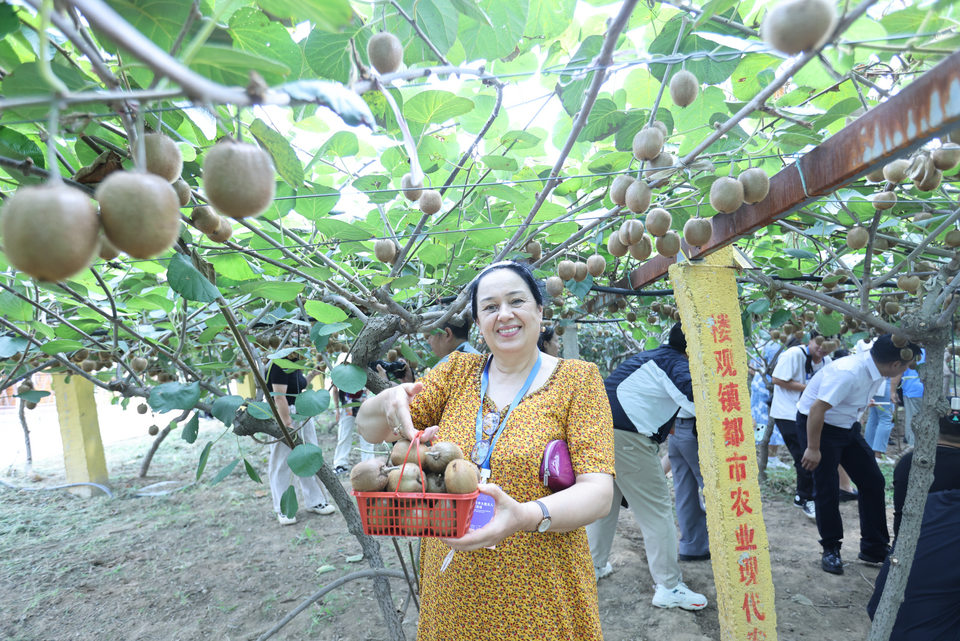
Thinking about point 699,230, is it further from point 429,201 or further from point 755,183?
point 429,201

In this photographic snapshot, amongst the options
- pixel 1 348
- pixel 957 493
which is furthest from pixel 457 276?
pixel 957 493

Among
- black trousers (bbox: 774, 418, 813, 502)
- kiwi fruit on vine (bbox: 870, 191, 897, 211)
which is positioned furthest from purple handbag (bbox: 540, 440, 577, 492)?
black trousers (bbox: 774, 418, 813, 502)

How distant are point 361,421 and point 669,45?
1.45 metres

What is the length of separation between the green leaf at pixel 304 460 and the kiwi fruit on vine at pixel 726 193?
1488 mm

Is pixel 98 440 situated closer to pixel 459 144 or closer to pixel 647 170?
pixel 459 144

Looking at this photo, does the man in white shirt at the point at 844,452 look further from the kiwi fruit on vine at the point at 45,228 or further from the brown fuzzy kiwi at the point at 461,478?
the kiwi fruit on vine at the point at 45,228

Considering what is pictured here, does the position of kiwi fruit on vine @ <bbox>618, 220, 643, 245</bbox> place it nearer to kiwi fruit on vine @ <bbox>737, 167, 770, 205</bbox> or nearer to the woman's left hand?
kiwi fruit on vine @ <bbox>737, 167, 770, 205</bbox>

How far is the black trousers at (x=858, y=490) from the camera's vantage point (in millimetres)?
4059

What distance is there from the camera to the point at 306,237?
282 centimetres

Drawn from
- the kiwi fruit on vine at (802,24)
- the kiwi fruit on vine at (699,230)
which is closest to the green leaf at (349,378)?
the kiwi fruit on vine at (699,230)

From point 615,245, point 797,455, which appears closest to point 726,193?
point 615,245

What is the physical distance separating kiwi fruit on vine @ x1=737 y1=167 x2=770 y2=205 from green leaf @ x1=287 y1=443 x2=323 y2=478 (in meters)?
1.59

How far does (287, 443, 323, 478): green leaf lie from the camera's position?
177 cm

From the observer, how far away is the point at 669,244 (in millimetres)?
1940
